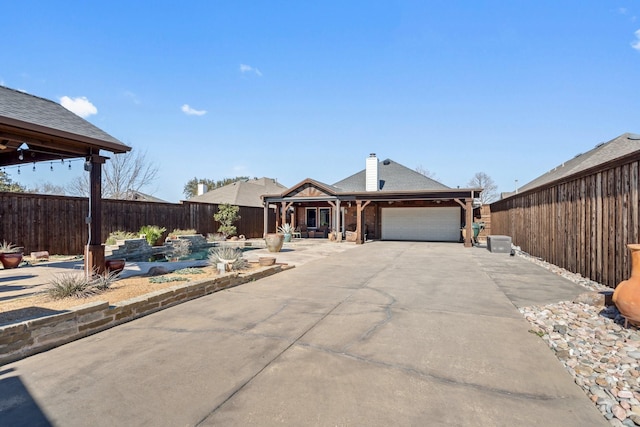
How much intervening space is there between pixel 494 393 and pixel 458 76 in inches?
517

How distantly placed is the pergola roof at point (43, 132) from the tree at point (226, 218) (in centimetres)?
955

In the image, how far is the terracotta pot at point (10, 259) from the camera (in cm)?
695

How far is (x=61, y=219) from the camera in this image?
380 inches

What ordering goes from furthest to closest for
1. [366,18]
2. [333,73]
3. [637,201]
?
1. [333,73]
2. [366,18]
3. [637,201]

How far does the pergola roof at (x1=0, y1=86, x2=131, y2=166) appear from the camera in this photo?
4578 mm

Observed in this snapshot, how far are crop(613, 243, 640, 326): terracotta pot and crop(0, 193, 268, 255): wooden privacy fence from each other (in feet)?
41.9

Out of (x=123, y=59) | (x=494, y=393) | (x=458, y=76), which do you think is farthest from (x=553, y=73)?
(x=123, y=59)

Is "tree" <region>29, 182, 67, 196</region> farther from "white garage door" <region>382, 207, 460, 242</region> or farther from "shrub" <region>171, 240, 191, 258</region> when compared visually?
"white garage door" <region>382, 207, 460, 242</region>

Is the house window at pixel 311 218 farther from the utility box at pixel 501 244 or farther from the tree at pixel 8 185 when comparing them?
the tree at pixel 8 185

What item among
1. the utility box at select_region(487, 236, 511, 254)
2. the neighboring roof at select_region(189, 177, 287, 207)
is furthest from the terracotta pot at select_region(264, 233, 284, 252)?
the neighboring roof at select_region(189, 177, 287, 207)

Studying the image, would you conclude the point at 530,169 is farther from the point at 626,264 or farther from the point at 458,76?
the point at 626,264

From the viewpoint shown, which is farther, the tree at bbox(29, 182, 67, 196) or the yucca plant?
the tree at bbox(29, 182, 67, 196)

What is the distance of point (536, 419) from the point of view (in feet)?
6.88

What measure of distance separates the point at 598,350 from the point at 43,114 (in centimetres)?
870
